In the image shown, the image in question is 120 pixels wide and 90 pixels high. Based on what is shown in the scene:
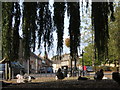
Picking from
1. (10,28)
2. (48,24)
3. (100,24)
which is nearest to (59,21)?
(48,24)

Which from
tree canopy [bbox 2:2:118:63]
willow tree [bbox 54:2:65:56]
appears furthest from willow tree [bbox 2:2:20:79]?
willow tree [bbox 54:2:65:56]

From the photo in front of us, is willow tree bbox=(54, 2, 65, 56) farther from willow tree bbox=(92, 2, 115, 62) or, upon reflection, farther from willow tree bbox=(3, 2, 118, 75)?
willow tree bbox=(92, 2, 115, 62)

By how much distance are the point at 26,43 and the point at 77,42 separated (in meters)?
1.33

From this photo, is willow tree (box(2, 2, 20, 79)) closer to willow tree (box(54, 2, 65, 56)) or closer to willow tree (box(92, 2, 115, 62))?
willow tree (box(54, 2, 65, 56))

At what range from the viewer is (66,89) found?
7340 mm

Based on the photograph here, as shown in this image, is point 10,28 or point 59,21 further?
point 10,28

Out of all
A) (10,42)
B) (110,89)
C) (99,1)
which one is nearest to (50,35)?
(10,42)

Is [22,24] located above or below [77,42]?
above

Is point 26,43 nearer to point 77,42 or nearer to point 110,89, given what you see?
point 77,42

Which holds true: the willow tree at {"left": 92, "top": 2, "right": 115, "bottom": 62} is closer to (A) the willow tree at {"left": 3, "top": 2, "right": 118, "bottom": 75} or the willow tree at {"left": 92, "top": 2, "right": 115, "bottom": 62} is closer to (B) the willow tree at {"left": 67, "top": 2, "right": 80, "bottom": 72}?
(A) the willow tree at {"left": 3, "top": 2, "right": 118, "bottom": 75}

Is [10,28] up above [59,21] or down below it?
below

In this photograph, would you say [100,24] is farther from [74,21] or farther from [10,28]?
[10,28]

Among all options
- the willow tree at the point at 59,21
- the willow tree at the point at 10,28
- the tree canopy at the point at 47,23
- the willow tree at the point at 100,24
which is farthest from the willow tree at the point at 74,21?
the willow tree at the point at 10,28

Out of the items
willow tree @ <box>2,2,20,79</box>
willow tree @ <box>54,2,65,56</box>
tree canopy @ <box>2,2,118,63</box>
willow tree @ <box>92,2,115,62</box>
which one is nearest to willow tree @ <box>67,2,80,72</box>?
tree canopy @ <box>2,2,118,63</box>
